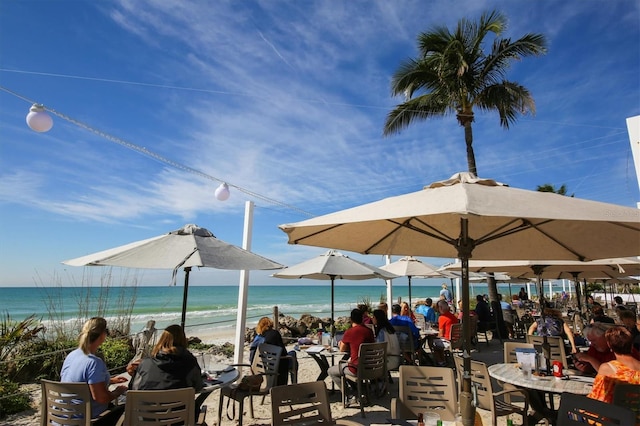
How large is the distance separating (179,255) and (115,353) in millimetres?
5458

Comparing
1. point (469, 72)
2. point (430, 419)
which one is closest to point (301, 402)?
point (430, 419)

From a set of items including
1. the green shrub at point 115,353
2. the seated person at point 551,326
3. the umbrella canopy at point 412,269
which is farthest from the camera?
the umbrella canopy at point 412,269

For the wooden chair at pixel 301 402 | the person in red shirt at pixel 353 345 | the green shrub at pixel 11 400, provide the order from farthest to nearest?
1. the green shrub at pixel 11 400
2. the person in red shirt at pixel 353 345
3. the wooden chair at pixel 301 402

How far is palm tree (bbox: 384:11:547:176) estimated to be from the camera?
1112 centimetres

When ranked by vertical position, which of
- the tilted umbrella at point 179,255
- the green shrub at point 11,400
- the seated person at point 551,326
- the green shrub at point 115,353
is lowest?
the green shrub at point 11,400

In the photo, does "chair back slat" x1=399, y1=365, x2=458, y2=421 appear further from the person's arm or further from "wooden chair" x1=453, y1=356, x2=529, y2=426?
the person's arm

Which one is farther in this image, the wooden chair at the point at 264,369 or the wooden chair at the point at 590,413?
the wooden chair at the point at 264,369

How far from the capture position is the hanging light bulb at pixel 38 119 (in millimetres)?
4965

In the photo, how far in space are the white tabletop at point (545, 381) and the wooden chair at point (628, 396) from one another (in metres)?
0.48

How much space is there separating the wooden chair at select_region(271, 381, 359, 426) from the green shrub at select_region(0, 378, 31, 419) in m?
4.92

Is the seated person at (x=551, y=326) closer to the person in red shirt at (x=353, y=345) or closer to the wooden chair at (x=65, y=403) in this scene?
the person in red shirt at (x=353, y=345)

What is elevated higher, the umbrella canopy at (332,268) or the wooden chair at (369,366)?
the umbrella canopy at (332,268)

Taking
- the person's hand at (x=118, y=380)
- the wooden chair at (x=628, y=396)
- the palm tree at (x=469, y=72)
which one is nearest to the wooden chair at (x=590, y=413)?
the wooden chair at (x=628, y=396)

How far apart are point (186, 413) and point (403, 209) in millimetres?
2237
